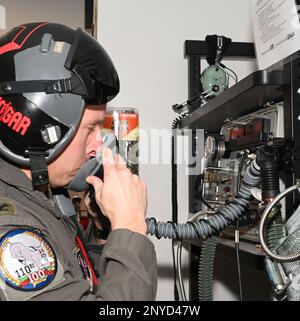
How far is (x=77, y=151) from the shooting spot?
1.08 metres

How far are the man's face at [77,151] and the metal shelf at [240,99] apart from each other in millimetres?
353

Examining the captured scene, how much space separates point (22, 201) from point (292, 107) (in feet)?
2.08

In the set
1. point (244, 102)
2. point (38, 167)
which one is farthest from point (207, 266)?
point (38, 167)

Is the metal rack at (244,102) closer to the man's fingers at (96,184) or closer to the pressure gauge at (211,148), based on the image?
the pressure gauge at (211,148)

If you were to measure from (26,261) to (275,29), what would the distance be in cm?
73

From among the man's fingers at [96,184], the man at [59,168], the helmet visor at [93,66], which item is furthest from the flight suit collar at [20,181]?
the helmet visor at [93,66]

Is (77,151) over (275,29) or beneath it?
beneath

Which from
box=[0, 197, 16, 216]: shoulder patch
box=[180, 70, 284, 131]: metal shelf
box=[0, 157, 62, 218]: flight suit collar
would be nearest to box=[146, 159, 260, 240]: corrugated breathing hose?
box=[180, 70, 284, 131]: metal shelf

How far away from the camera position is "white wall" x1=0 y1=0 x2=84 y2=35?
3.07m

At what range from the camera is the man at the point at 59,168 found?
32.8 inches

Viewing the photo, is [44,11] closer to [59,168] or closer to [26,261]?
[59,168]

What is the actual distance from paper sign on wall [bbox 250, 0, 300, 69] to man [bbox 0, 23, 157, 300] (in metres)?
0.38
